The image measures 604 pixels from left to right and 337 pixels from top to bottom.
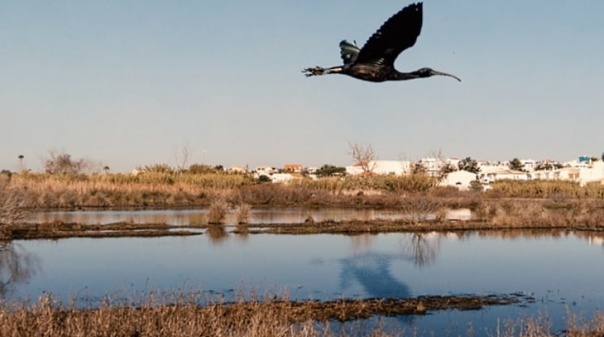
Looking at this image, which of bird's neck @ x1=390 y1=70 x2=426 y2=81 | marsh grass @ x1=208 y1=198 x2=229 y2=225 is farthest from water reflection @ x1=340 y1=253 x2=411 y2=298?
marsh grass @ x1=208 y1=198 x2=229 y2=225

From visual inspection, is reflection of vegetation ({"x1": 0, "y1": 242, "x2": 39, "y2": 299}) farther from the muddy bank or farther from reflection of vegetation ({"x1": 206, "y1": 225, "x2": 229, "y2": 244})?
reflection of vegetation ({"x1": 206, "y1": 225, "x2": 229, "y2": 244})

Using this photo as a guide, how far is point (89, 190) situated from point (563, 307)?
3071 cm

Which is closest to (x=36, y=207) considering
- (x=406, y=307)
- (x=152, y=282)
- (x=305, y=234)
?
(x=305, y=234)

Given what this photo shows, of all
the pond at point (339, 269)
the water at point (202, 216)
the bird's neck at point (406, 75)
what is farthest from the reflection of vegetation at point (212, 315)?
the water at point (202, 216)

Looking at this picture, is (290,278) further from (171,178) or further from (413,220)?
(171,178)

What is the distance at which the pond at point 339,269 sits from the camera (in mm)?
12361

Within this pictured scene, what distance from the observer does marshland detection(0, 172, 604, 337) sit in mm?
9062

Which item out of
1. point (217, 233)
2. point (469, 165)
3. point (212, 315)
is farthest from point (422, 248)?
point (469, 165)

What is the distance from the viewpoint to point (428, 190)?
140ft

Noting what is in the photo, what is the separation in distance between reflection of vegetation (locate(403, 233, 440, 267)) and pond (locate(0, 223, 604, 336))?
3 centimetres

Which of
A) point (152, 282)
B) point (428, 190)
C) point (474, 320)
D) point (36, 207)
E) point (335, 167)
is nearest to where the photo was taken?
point (474, 320)

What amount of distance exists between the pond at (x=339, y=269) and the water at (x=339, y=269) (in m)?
0.02

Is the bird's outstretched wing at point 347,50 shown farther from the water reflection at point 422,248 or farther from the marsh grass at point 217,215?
the marsh grass at point 217,215

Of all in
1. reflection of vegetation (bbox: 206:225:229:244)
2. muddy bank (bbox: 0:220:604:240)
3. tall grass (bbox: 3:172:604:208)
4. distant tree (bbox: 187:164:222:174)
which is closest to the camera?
reflection of vegetation (bbox: 206:225:229:244)
